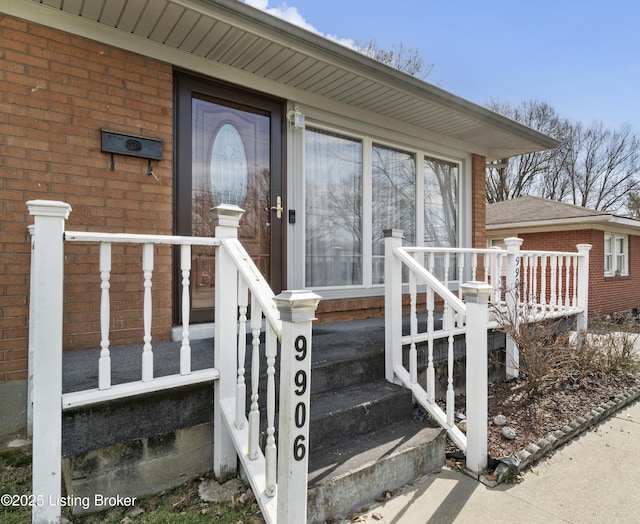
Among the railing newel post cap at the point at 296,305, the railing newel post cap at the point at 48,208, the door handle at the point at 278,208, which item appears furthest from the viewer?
the door handle at the point at 278,208

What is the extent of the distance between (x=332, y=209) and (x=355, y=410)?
262 cm

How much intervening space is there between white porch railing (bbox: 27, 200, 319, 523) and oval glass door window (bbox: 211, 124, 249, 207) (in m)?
1.55

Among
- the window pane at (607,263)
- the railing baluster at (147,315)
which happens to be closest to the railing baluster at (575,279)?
the railing baluster at (147,315)

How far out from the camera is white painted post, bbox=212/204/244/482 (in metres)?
2.19

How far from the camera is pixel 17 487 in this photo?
220 cm

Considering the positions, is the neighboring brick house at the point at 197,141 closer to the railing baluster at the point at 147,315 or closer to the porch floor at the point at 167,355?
the porch floor at the point at 167,355

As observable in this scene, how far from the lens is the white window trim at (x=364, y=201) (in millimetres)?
4121

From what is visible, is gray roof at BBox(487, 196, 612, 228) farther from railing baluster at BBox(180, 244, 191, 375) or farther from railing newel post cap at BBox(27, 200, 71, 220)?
railing newel post cap at BBox(27, 200, 71, 220)

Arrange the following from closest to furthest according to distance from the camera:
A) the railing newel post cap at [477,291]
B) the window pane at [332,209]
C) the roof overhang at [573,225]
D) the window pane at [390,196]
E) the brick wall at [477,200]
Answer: the railing newel post cap at [477,291] < the window pane at [332,209] < the window pane at [390,196] < the brick wall at [477,200] < the roof overhang at [573,225]

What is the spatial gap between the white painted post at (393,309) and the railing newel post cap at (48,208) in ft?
7.20

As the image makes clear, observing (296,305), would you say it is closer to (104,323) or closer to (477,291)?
(104,323)

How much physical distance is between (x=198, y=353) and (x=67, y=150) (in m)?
1.85

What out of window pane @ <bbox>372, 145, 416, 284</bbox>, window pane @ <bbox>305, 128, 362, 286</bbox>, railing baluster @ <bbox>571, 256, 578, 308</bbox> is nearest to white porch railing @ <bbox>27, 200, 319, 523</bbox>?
window pane @ <bbox>305, 128, 362, 286</bbox>

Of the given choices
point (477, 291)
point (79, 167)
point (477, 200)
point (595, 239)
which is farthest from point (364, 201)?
point (595, 239)
